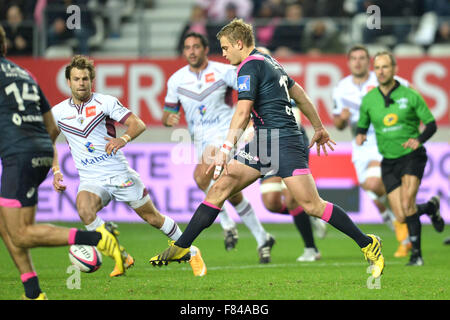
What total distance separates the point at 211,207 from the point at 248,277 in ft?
3.65

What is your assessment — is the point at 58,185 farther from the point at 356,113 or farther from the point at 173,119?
the point at 356,113

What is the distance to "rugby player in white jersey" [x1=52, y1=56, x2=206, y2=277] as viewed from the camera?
321 inches

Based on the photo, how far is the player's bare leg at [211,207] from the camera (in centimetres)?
741

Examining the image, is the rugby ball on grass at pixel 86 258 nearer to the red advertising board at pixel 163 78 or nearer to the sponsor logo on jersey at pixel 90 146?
the sponsor logo on jersey at pixel 90 146

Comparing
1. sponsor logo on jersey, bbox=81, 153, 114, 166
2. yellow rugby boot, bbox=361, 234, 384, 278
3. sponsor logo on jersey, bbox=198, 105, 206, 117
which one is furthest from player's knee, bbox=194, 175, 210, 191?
yellow rugby boot, bbox=361, 234, 384, 278

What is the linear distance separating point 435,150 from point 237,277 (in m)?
7.69

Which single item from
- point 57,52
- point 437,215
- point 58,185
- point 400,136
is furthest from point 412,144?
point 57,52

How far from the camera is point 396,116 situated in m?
9.72

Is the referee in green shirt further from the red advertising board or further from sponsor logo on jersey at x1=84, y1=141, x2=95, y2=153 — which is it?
the red advertising board

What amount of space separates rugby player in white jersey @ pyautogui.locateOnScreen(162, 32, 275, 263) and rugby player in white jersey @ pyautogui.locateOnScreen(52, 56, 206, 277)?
1842 millimetres

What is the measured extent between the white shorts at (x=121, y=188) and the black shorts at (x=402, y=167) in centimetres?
301

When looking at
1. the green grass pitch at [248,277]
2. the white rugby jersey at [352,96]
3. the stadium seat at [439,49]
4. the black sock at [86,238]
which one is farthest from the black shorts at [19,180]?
the stadium seat at [439,49]

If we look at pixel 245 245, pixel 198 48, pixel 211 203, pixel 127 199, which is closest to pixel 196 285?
pixel 211 203

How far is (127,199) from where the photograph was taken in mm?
8375
